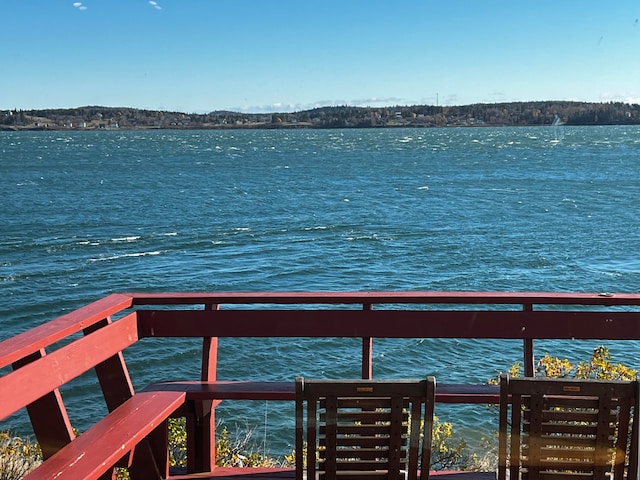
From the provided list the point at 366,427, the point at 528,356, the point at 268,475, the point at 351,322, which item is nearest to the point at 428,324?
the point at 351,322

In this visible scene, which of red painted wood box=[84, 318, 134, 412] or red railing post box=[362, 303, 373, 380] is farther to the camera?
red railing post box=[362, 303, 373, 380]

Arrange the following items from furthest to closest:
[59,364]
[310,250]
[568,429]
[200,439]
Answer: [310,250], [200,439], [59,364], [568,429]

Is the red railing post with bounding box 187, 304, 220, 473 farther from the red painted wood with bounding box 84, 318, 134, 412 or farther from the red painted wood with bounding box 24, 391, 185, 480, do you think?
the red painted wood with bounding box 84, 318, 134, 412

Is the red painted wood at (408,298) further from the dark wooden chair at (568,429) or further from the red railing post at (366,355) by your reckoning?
the dark wooden chair at (568,429)

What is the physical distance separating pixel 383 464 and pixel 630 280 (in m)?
23.9

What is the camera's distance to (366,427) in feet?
10.5

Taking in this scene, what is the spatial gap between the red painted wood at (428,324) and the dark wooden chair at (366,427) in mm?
1195

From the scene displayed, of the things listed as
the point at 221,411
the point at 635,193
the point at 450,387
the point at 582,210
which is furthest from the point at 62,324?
the point at 635,193

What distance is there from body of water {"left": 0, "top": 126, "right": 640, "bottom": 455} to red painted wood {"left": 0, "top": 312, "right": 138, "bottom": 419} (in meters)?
8.20

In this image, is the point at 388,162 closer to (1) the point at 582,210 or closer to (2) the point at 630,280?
(1) the point at 582,210

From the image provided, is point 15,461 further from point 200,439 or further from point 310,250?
point 310,250

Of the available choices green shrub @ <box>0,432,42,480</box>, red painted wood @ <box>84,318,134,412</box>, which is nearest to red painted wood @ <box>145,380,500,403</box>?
red painted wood @ <box>84,318,134,412</box>

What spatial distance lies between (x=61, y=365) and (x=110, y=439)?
39cm

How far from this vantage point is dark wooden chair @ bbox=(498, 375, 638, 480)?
308cm
